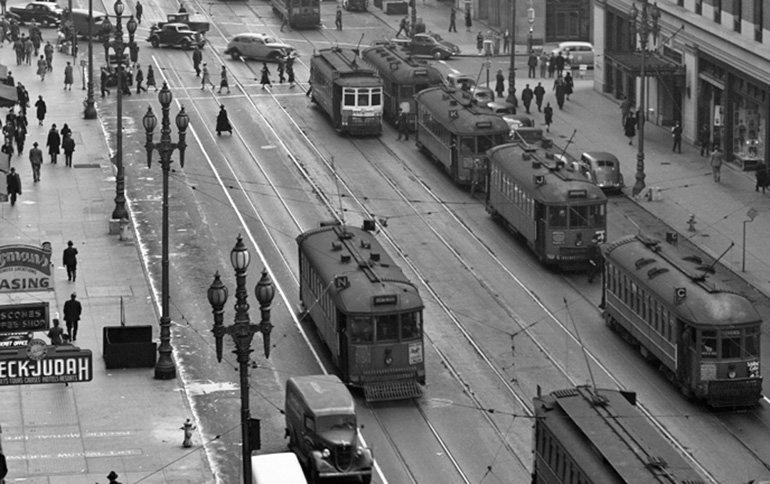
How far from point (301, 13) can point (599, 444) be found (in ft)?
267

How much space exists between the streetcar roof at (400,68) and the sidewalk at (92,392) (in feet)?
49.7

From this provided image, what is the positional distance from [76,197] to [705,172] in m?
25.7

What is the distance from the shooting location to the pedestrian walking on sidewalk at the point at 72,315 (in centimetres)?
5784

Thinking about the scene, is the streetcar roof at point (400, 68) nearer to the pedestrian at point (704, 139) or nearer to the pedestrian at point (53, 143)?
the pedestrian at point (704, 139)

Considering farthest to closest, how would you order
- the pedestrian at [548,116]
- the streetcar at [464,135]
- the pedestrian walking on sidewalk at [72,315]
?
the pedestrian at [548,116] → the streetcar at [464,135] → the pedestrian walking on sidewalk at [72,315]

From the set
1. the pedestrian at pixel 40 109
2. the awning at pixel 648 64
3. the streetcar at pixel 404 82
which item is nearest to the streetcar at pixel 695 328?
the awning at pixel 648 64

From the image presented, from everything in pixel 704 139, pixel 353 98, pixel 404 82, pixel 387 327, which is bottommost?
pixel 704 139

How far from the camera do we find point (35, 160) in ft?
259

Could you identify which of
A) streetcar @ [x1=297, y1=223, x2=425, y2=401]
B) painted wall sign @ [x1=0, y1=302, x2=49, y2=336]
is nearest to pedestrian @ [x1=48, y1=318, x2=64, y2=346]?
streetcar @ [x1=297, y1=223, x2=425, y2=401]

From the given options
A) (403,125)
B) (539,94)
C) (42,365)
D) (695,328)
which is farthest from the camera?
(539,94)

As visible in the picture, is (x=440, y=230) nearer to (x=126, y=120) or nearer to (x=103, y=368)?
(x=103, y=368)

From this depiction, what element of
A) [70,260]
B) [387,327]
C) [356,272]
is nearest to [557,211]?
[356,272]

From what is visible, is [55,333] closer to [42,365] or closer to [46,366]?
[46,366]

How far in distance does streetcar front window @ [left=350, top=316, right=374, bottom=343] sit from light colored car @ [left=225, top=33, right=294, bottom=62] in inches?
2257
